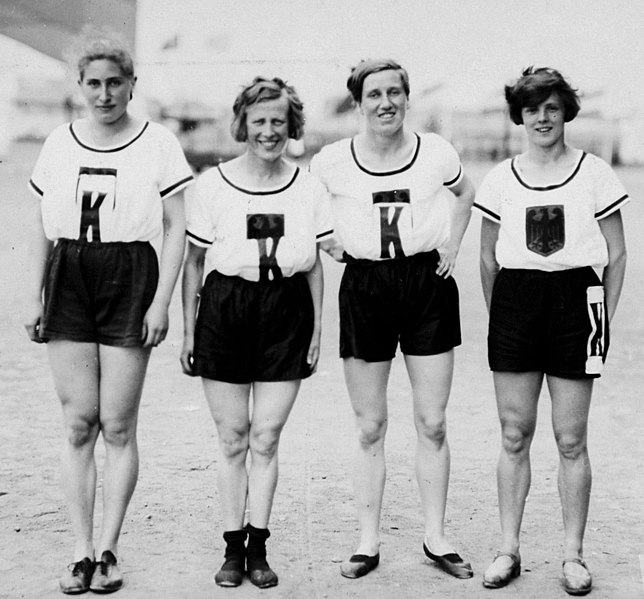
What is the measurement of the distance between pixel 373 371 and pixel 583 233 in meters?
0.98

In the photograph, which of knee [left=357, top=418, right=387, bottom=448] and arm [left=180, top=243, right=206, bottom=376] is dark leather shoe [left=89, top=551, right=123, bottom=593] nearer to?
arm [left=180, top=243, right=206, bottom=376]

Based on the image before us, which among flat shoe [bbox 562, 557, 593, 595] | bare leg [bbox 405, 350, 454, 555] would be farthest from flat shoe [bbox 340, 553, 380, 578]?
flat shoe [bbox 562, 557, 593, 595]

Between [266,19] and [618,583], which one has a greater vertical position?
[266,19]

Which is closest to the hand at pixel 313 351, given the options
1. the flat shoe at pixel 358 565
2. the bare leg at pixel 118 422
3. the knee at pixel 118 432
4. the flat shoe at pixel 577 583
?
the bare leg at pixel 118 422

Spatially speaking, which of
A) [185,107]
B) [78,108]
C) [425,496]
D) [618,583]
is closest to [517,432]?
[425,496]

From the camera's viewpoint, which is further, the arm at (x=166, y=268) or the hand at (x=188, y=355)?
the hand at (x=188, y=355)

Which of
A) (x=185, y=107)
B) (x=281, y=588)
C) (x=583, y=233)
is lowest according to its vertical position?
(x=281, y=588)

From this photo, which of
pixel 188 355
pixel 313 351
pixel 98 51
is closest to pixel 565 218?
pixel 313 351

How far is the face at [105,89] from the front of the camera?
11.6 ft

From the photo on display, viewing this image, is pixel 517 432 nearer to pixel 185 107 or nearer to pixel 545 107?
pixel 545 107

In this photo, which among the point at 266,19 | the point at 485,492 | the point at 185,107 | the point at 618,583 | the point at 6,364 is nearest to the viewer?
the point at 618,583

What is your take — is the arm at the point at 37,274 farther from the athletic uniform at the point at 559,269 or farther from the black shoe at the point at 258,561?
the athletic uniform at the point at 559,269

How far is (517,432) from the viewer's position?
12.5 feet

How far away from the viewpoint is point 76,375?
363cm
